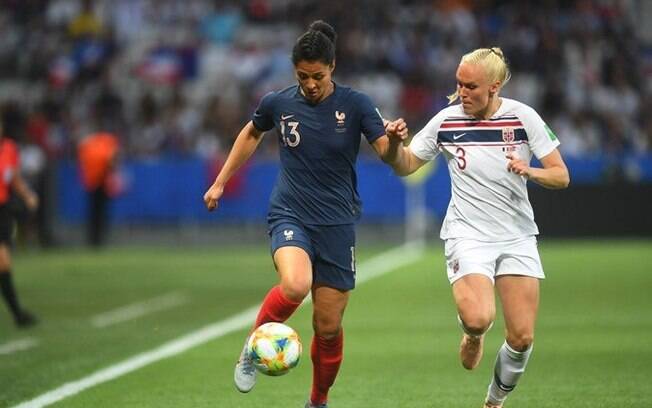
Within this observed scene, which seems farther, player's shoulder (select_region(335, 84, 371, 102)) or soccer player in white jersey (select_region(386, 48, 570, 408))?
player's shoulder (select_region(335, 84, 371, 102))

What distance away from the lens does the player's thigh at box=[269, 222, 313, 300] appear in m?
8.80

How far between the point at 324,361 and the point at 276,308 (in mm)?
566

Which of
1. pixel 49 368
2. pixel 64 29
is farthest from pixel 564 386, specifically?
pixel 64 29

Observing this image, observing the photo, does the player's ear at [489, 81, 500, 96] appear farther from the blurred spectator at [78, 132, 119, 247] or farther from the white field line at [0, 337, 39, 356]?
the blurred spectator at [78, 132, 119, 247]

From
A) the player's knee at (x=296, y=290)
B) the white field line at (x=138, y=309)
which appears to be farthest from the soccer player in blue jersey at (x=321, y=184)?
the white field line at (x=138, y=309)

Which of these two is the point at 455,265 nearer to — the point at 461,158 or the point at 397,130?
the point at 461,158

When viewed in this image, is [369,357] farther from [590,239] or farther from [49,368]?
[590,239]

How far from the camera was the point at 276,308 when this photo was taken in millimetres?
8984

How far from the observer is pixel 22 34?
33031mm

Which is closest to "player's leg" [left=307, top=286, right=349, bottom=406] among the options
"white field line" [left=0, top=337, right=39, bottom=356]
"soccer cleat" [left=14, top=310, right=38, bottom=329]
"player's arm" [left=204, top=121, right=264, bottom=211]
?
"player's arm" [left=204, top=121, right=264, bottom=211]

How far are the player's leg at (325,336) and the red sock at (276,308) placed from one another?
0.26m

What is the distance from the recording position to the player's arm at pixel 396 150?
349 inches

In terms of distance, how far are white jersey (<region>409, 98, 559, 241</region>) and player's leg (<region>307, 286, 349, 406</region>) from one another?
0.84m

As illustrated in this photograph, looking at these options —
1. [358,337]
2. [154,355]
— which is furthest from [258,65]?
[154,355]
